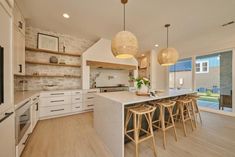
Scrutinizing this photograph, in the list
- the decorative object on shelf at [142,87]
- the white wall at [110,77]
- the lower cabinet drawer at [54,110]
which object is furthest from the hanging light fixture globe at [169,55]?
the lower cabinet drawer at [54,110]

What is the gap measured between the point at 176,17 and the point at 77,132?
3.81 m

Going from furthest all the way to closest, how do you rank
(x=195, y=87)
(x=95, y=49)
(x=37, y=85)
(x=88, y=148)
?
(x=195, y=87), (x=95, y=49), (x=37, y=85), (x=88, y=148)

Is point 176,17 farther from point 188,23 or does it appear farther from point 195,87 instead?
point 195,87

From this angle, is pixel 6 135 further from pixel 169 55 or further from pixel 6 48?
pixel 169 55

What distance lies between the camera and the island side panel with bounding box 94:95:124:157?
1.59 metres

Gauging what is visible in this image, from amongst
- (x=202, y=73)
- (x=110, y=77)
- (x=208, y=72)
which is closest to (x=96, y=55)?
(x=110, y=77)

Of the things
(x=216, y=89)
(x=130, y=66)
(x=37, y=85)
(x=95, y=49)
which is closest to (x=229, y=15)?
(x=216, y=89)

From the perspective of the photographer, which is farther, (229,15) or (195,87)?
(195,87)

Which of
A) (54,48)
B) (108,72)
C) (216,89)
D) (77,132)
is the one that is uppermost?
(54,48)

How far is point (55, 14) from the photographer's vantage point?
2.75 meters

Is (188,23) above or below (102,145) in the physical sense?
above

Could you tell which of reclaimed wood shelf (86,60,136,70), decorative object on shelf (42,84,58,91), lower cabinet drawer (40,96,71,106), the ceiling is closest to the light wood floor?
lower cabinet drawer (40,96,71,106)

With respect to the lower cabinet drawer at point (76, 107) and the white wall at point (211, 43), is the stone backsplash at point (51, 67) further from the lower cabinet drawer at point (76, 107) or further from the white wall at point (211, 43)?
the white wall at point (211, 43)

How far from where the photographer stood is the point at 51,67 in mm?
A: 3828
